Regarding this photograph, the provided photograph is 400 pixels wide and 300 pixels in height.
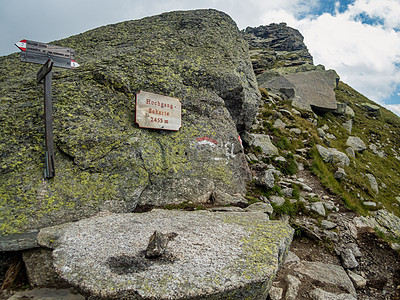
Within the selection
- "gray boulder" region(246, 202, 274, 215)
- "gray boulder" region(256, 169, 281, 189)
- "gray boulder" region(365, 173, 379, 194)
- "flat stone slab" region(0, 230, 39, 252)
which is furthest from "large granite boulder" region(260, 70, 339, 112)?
"flat stone slab" region(0, 230, 39, 252)

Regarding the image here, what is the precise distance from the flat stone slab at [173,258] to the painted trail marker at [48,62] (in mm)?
2272

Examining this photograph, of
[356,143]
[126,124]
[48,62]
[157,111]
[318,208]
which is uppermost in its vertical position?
[48,62]

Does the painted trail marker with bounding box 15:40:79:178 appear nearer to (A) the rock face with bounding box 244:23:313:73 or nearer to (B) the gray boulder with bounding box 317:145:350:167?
(B) the gray boulder with bounding box 317:145:350:167

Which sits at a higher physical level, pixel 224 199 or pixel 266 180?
pixel 266 180

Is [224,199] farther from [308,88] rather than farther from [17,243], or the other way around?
[308,88]

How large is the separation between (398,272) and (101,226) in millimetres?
8898

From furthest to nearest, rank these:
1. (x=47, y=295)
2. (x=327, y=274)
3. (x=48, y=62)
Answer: (x=48, y=62), (x=327, y=274), (x=47, y=295)

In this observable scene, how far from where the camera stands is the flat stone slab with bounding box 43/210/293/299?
143 inches

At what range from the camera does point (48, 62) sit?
6668 mm

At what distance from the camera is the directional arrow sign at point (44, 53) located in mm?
6664

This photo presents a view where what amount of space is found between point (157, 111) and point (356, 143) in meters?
19.9

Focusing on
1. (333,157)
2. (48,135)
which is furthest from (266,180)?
(48,135)

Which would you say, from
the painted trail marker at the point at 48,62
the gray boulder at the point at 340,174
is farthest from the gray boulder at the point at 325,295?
the gray boulder at the point at 340,174

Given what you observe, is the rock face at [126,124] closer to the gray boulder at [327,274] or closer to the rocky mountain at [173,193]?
the rocky mountain at [173,193]
